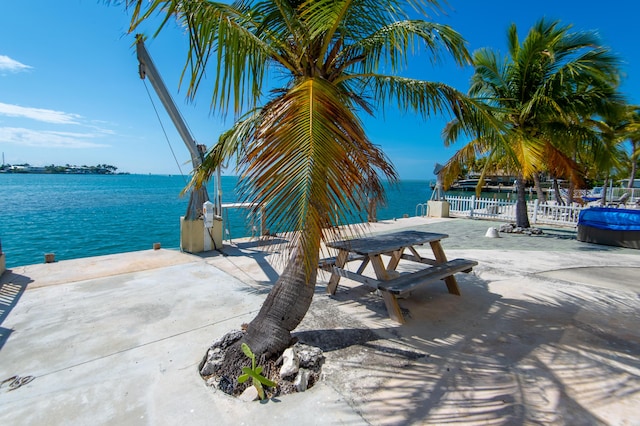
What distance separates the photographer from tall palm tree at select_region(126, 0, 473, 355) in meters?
1.85

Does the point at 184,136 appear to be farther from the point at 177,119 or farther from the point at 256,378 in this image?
the point at 256,378

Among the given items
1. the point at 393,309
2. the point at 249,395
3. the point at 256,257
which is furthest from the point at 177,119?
the point at 249,395

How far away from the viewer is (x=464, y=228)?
11.0 meters

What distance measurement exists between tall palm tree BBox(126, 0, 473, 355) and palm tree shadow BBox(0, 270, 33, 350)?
2780mm

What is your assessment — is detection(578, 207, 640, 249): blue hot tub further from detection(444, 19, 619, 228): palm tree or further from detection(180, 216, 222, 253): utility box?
detection(180, 216, 222, 253): utility box

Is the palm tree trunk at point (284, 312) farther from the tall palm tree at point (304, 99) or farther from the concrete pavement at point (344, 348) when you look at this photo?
the concrete pavement at point (344, 348)

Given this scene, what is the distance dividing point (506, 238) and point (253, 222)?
9462 mm

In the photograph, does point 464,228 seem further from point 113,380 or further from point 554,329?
point 113,380

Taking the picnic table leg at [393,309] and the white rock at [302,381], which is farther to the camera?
the picnic table leg at [393,309]

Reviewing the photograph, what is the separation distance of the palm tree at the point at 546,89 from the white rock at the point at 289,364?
6.70 m

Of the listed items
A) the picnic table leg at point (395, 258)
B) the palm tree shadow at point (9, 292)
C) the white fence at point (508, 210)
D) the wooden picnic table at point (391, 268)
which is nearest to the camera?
the palm tree shadow at point (9, 292)

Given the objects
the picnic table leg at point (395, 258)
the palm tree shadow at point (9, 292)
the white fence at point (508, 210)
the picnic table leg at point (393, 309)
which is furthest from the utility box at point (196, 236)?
the white fence at point (508, 210)

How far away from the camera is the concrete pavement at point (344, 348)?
7.22 feet

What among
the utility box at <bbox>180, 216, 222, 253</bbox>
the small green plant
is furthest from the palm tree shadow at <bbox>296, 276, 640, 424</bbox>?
the utility box at <bbox>180, 216, 222, 253</bbox>
